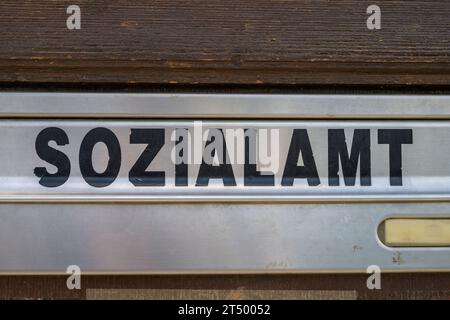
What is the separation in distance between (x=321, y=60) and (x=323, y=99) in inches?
3.2

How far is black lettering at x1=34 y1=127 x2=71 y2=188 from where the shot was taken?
44.1 inches

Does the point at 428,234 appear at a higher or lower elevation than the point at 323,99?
lower

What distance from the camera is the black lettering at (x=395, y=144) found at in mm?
1147

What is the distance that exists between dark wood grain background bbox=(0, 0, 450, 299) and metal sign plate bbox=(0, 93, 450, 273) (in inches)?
2.2

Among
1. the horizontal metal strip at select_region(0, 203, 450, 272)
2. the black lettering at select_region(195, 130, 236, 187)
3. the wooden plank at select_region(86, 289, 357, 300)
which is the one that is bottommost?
the wooden plank at select_region(86, 289, 357, 300)

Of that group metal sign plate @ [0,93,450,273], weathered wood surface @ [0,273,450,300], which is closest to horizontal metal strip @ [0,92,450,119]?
metal sign plate @ [0,93,450,273]

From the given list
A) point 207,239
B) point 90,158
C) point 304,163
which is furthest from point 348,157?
point 90,158

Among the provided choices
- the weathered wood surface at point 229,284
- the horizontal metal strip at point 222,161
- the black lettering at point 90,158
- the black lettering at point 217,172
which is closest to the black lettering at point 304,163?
the horizontal metal strip at point 222,161

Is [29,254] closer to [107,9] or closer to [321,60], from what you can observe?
[107,9]

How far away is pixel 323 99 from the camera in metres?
1.17

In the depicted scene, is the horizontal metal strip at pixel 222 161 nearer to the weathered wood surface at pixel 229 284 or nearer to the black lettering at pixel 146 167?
the black lettering at pixel 146 167

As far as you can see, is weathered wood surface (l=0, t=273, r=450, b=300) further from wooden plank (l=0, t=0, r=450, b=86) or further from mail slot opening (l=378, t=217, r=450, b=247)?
wooden plank (l=0, t=0, r=450, b=86)
